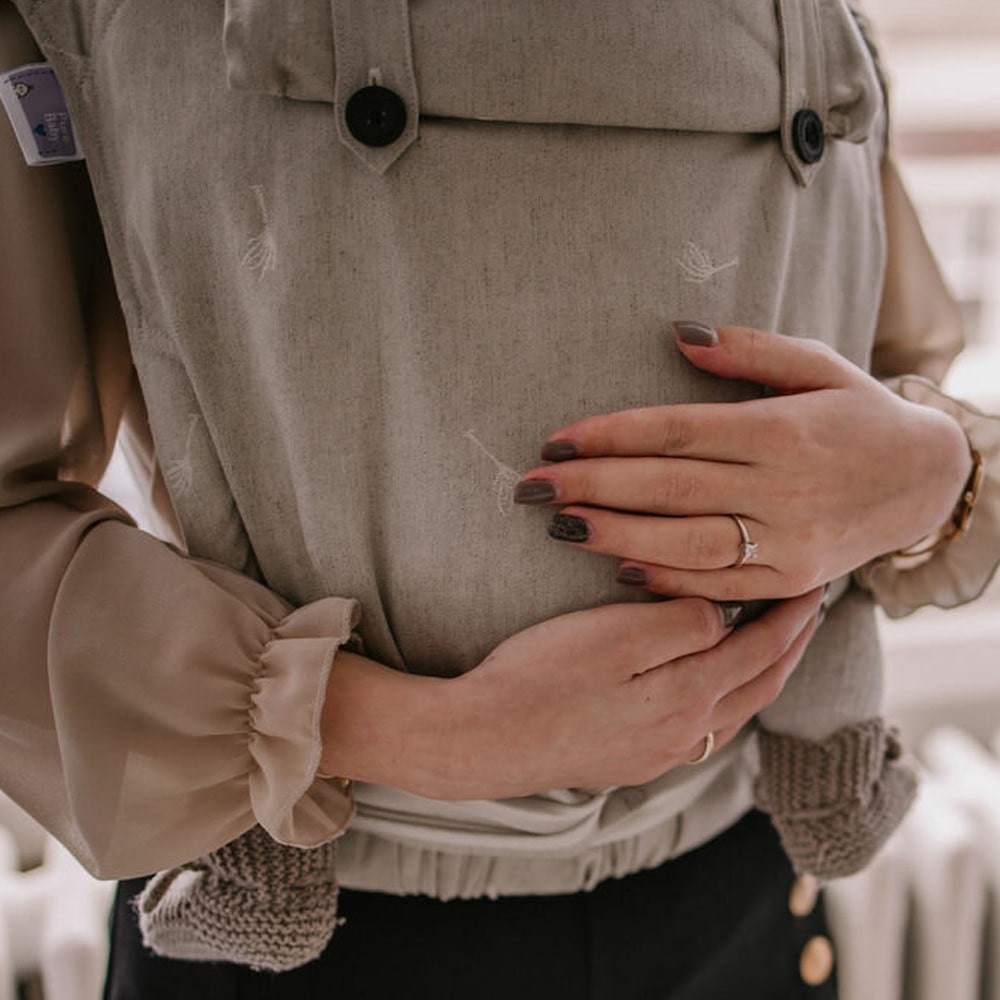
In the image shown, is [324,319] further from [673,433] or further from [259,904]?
[259,904]

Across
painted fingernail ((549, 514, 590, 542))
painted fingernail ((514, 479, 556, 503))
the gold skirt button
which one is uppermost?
painted fingernail ((514, 479, 556, 503))

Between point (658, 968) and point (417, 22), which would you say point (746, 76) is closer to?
point (417, 22)

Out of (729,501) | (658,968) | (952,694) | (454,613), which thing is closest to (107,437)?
(454,613)

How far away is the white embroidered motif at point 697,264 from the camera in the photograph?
21.9 inches

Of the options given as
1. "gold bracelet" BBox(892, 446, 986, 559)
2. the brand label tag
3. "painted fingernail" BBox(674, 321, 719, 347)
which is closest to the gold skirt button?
"gold bracelet" BBox(892, 446, 986, 559)

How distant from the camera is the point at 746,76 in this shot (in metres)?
0.56

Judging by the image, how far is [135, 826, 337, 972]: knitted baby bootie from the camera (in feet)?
1.98

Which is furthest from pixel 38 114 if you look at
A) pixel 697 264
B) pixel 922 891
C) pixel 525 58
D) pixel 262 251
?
pixel 922 891

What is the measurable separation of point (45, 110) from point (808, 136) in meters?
0.42

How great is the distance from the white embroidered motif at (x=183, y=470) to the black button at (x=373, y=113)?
0.60 feet

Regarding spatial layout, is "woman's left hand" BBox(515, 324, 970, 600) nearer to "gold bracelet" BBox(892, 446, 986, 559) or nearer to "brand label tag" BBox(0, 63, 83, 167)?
"gold bracelet" BBox(892, 446, 986, 559)

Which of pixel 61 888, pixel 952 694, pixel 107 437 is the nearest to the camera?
pixel 107 437

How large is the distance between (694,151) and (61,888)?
0.85m

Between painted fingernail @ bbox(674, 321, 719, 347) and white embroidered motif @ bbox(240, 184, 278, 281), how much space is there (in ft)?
0.72
